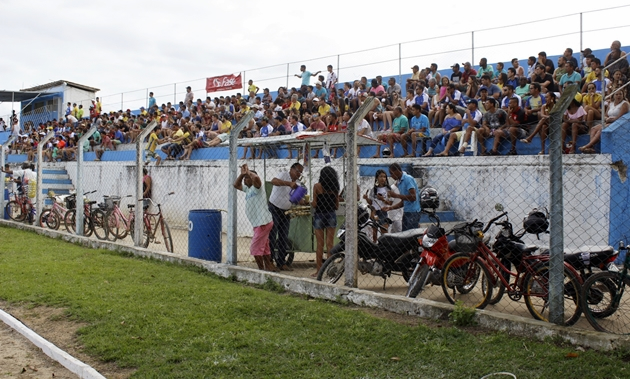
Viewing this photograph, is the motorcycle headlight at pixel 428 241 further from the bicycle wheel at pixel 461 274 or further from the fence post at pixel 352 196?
the fence post at pixel 352 196

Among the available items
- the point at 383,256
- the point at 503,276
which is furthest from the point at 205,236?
the point at 503,276

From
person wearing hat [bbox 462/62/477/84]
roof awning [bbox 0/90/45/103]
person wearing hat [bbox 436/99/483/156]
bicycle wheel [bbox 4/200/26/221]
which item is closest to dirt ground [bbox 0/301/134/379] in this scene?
person wearing hat [bbox 436/99/483/156]

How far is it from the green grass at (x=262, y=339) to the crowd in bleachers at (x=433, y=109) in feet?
13.2

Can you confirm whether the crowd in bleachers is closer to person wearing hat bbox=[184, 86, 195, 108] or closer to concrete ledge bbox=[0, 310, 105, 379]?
person wearing hat bbox=[184, 86, 195, 108]

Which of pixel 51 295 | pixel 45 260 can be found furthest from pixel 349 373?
pixel 45 260

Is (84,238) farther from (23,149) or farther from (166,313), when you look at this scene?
(23,149)

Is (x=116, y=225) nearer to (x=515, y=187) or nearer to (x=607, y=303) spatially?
(x=515, y=187)

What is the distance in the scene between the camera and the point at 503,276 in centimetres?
617

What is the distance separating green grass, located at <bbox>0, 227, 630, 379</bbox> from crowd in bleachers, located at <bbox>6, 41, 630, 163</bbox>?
4031 millimetres

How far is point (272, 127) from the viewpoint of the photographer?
16141mm

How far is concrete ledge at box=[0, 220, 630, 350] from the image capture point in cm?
472

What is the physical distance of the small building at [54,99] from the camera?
37.4m

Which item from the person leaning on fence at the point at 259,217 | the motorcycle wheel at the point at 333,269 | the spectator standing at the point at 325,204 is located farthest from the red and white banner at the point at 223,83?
the motorcycle wheel at the point at 333,269

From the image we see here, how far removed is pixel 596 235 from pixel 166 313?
6483 millimetres
